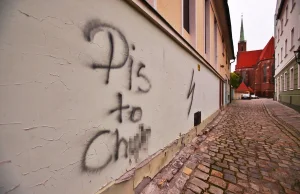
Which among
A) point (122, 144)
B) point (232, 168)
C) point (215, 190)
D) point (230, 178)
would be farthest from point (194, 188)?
point (122, 144)

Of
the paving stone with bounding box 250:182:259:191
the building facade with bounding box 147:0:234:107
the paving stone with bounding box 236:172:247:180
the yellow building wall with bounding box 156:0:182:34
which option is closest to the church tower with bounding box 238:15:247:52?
the building facade with bounding box 147:0:234:107

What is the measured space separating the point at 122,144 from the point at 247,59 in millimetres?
68594

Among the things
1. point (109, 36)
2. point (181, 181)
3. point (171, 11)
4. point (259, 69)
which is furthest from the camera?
point (259, 69)

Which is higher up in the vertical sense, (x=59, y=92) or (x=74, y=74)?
(x=74, y=74)

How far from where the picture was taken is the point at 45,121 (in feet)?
3.64

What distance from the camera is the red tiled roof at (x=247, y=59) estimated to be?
5636 centimetres

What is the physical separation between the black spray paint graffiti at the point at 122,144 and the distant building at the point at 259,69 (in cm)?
4706

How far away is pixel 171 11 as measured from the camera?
2.96 m

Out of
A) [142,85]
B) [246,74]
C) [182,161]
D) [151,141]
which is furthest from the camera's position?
A: [246,74]

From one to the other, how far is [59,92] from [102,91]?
0.40 meters

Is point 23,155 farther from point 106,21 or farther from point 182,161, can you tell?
point 182,161

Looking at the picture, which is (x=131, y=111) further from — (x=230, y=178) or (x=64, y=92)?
(x=230, y=178)

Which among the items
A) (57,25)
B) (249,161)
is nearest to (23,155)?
(57,25)

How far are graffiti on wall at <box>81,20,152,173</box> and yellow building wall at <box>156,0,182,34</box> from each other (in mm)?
1127
